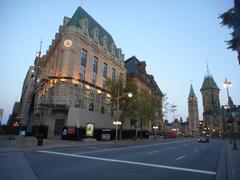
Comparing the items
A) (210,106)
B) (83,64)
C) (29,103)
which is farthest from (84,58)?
(210,106)

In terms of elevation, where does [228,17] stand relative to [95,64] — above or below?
below

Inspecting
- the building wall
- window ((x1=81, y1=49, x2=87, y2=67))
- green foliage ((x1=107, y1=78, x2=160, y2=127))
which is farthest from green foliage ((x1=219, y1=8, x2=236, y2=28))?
the building wall

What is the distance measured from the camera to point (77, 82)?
37719mm

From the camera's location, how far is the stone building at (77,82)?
35094mm

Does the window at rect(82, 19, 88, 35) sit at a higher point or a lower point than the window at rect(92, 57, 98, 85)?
higher

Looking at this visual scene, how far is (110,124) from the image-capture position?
45.0 meters

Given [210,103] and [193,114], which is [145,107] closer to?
[210,103]

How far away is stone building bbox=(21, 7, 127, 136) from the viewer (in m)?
35.1

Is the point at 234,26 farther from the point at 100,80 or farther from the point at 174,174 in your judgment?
the point at 100,80

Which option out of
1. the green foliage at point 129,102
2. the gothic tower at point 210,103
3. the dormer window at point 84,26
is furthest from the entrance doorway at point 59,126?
the gothic tower at point 210,103

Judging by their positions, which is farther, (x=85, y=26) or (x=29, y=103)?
(x=29, y=103)

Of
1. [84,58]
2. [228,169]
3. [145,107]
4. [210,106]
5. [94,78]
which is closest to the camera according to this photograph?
[228,169]

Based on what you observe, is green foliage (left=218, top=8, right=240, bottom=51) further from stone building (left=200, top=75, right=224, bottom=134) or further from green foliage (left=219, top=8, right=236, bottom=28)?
stone building (left=200, top=75, right=224, bottom=134)

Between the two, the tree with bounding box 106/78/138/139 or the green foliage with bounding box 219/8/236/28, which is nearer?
the green foliage with bounding box 219/8/236/28
